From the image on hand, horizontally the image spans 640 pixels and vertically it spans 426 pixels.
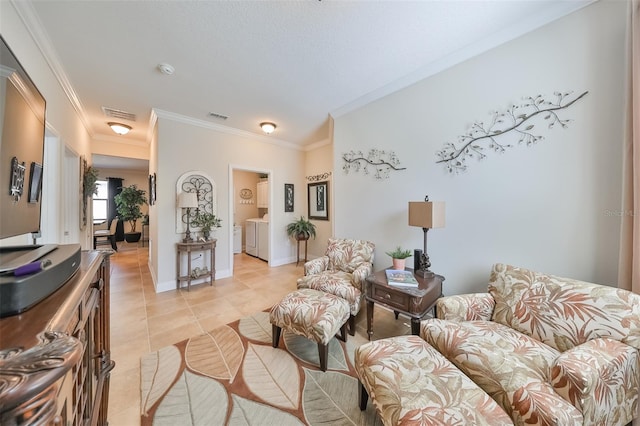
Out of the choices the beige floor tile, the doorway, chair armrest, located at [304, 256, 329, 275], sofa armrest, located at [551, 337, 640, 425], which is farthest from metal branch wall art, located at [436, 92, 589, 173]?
the doorway

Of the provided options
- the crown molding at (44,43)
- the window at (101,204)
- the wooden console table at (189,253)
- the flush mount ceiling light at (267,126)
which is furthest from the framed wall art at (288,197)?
the window at (101,204)

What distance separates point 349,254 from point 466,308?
53.3 inches

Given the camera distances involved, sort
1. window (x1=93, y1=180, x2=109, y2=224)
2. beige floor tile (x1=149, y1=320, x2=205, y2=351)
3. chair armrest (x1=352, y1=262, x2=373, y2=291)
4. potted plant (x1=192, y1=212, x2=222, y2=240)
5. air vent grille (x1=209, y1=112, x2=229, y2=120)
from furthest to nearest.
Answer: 1. window (x1=93, y1=180, x2=109, y2=224)
2. potted plant (x1=192, y1=212, x2=222, y2=240)
3. air vent grille (x1=209, y1=112, x2=229, y2=120)
4. chair armrest (x1=352, y1=262, x2=373, y2=291)
5. beige floor tile (x1=149, y1=320, x2=205, y2=351)

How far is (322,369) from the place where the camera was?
1758 millimetres

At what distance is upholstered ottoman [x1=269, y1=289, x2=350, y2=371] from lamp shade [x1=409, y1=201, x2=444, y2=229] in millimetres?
1030

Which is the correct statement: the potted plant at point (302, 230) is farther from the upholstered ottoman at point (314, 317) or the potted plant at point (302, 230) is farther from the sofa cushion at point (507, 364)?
the sofa cushion at point (507, 364)

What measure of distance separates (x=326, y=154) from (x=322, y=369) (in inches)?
150

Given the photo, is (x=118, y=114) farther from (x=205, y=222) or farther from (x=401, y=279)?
(x=401, y=279)

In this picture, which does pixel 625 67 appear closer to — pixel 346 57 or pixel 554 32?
pixel 554 32

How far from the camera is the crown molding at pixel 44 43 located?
1.58 meters

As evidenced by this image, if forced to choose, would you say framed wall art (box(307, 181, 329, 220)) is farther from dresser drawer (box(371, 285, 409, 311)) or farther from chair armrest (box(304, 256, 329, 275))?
dresser drawer (box(371, 285, 409, 311))

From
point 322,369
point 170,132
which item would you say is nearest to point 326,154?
point 170,132

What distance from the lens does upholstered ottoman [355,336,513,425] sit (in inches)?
37.5

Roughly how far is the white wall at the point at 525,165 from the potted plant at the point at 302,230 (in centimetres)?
223
